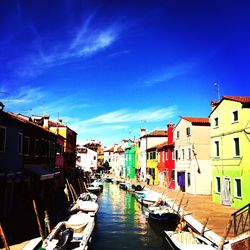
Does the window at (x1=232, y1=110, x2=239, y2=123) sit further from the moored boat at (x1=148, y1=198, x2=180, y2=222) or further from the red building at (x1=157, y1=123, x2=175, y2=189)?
the red building at (x1=157, y1=123, x2=175, y2=189)

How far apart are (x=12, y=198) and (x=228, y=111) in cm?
1884

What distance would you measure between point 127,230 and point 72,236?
7794 millimetres

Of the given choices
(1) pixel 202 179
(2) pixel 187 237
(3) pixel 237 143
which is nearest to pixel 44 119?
(1) pixel 202 179

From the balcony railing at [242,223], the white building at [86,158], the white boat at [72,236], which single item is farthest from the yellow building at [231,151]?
the white building at [86,158]

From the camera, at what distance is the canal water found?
1770cm

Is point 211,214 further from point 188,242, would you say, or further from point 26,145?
point 26,145

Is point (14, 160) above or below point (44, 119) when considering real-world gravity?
below

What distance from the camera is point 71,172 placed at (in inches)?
1863

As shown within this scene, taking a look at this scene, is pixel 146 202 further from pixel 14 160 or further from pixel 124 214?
pixel 14 160

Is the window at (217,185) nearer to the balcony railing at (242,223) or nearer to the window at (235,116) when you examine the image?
the window at (235,116)

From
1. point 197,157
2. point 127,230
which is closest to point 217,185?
point 197,157

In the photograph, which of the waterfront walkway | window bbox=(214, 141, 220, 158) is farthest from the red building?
window bbox=(214, 141, 220, 158)

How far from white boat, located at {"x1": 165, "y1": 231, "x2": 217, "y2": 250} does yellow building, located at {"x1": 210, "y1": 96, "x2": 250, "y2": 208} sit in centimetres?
828

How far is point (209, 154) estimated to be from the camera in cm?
3403
